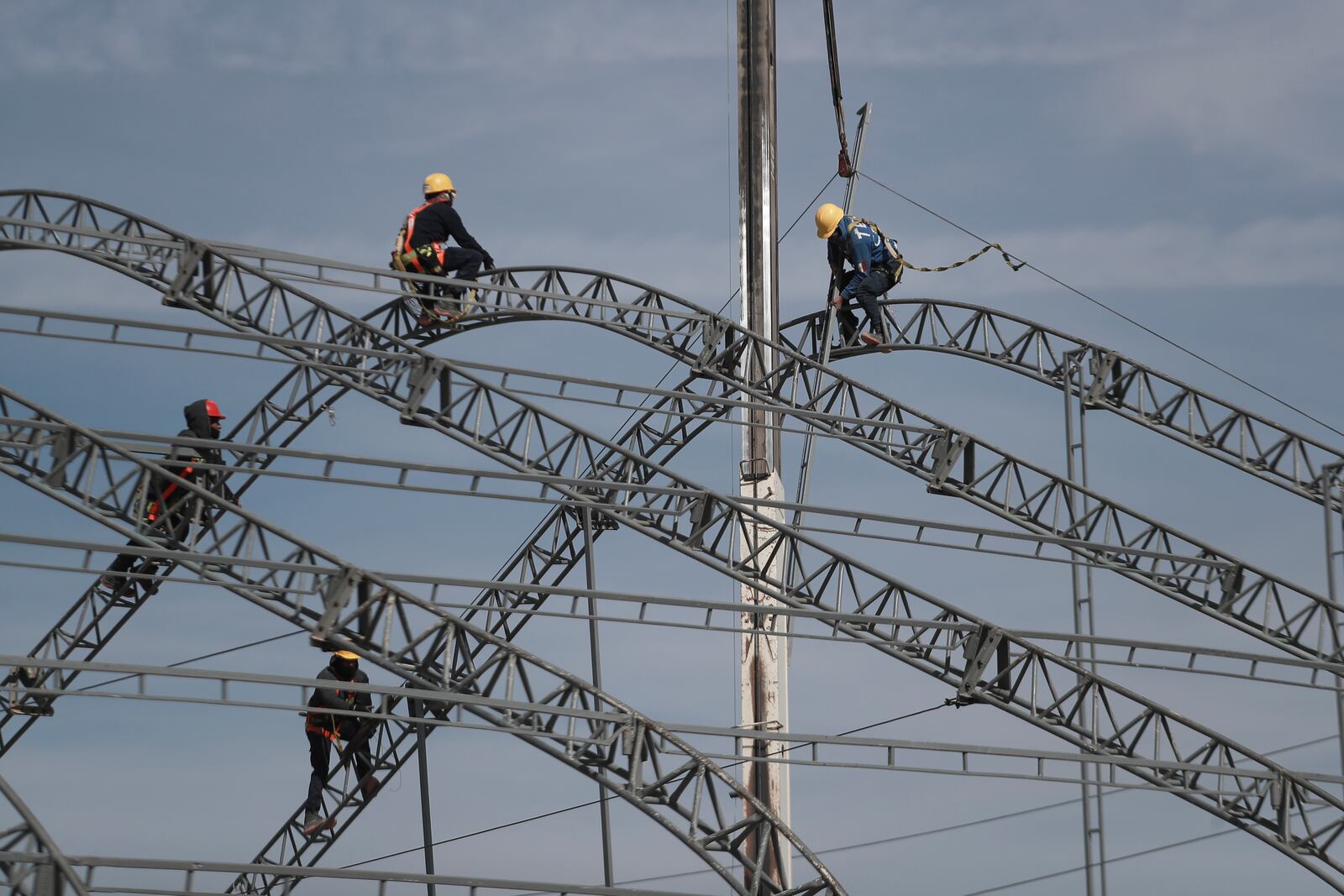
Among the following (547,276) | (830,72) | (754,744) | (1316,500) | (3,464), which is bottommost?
(754,744)

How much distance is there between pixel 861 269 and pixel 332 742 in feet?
31.7

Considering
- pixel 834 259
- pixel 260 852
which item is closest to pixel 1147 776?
pixel 834 259

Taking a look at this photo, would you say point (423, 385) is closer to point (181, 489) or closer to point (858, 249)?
point (181, 489)

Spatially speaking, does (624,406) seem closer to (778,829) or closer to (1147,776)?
(778,829)

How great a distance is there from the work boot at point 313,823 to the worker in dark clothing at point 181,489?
3.51 m

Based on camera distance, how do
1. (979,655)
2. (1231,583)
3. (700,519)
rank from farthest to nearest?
(1231,583), (700,519), (979,655)

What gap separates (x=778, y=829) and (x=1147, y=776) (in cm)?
446

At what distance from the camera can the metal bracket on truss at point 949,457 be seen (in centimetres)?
2361

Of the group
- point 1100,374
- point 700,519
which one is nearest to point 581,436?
point 700,519

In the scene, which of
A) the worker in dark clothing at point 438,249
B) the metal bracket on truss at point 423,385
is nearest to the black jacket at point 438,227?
the worker in dark clothing at point 438,249

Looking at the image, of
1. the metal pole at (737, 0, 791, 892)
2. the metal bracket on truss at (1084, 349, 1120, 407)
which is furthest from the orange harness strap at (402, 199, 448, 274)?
the metal bracket on truss at (1084, 349, 1120, 407)

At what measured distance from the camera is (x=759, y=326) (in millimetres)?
27234

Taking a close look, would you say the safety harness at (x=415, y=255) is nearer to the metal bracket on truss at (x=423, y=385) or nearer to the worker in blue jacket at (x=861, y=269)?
the metal bracket on truss at (x=423, y=385)

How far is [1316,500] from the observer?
83.0 feet
